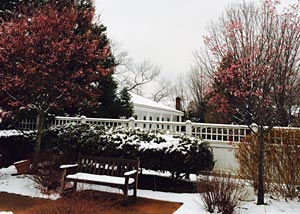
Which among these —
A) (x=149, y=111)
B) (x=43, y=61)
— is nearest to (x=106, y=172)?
(x=43, y=61)

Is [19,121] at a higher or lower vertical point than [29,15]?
lower

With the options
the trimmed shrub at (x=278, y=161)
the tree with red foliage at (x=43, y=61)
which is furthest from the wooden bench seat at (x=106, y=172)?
the trimmed shrub at (x=278, y=161)

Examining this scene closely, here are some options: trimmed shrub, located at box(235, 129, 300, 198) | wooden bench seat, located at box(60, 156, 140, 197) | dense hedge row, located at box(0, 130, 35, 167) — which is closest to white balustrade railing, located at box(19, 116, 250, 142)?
dense hedge row, located at box(0, 130, 35, 167)

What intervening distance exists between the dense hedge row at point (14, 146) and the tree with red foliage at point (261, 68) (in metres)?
7.08

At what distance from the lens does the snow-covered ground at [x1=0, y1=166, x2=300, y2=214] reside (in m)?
5.42

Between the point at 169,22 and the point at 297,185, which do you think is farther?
the point at 169,22

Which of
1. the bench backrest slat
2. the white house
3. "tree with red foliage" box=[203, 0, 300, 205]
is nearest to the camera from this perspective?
"tree with red foliage" box=[203, 0, 300, 205]

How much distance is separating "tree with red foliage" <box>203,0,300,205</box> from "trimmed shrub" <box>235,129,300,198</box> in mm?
491

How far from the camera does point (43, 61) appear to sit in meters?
7.70

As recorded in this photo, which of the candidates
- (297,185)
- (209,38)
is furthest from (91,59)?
(297,185)

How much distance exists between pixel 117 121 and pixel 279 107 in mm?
5692

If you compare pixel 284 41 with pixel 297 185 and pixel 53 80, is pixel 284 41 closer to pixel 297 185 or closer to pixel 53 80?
pixel 297 185

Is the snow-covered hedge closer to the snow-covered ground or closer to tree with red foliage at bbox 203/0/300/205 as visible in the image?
the snow-covered ground

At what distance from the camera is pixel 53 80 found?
793cm
